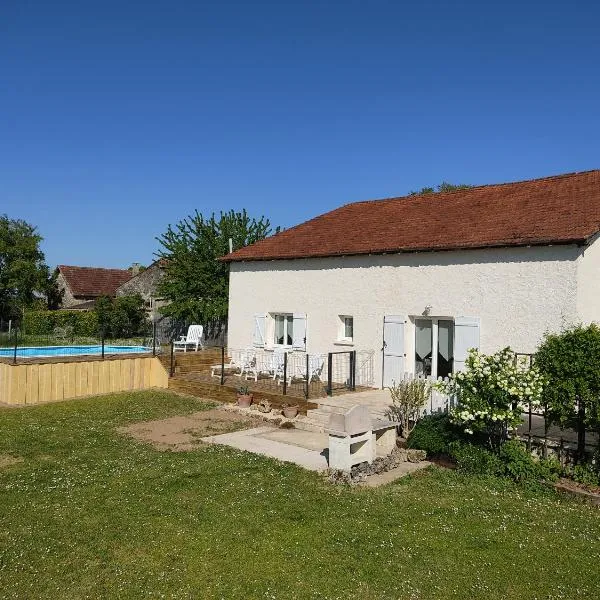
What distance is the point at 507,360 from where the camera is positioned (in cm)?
859

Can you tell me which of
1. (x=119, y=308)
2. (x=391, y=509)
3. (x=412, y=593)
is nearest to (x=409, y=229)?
(x=391, y=509)

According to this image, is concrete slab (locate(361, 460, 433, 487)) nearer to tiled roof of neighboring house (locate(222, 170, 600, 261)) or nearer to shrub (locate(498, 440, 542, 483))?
shrub (locate(498, 440, 542, 483))

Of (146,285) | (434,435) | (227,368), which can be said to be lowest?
(434,435)

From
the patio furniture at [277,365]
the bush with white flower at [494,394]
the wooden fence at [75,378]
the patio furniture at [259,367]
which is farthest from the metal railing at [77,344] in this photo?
the bush with white flower at [494,394]

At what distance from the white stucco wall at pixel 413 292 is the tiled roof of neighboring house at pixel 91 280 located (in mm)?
28409

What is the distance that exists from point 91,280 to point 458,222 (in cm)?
3821

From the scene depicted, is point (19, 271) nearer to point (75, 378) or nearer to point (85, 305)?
point (85, 305)

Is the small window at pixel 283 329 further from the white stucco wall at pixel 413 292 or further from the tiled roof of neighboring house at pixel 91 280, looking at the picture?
the tiled roof of neighboring house at pixel 91 280

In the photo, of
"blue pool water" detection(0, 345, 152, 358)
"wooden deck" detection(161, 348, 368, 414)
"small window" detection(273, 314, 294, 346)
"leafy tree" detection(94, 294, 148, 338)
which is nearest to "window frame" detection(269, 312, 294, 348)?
"small window" detection(273, 314, 294, 346)

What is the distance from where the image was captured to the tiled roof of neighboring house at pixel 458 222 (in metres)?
12.9

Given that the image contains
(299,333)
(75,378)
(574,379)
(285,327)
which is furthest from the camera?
(285,327)

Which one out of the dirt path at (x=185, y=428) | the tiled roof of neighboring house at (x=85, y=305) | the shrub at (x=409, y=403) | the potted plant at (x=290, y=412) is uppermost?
the tiled roof of neighboring house at (x=85, y=305)

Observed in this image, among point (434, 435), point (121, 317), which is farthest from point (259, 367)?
point (121, 317)

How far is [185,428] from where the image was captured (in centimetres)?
1211
